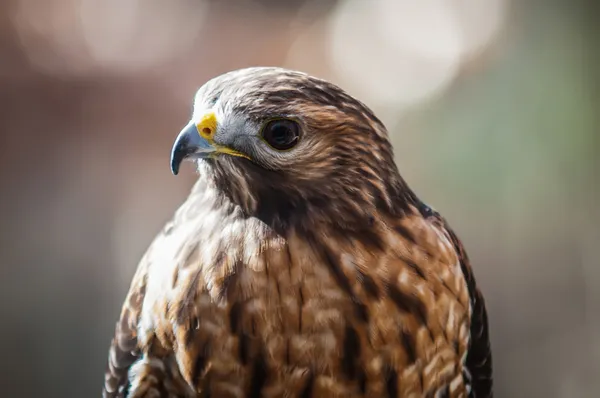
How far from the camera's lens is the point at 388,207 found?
825 millimetres

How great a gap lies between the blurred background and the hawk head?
115 centimetres

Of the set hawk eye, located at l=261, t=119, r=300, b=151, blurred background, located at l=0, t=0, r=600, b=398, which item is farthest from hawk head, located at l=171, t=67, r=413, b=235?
blurred background, located at l=0, t=0, r=600, b=398

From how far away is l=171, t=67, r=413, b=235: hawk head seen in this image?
74 cm

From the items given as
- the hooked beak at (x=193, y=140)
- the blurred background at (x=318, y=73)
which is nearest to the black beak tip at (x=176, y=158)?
the hooked beak at (x=193, y=140)

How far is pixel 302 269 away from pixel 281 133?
16 centimetres

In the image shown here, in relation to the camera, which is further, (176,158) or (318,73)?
(318,73)

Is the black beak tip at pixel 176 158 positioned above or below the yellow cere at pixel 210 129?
below

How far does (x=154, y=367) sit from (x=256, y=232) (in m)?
0.23

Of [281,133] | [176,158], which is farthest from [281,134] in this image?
[176,158]

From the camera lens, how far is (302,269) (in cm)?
80

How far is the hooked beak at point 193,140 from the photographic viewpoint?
0.75 meters

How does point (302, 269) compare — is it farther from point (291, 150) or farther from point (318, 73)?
point (318, 73)

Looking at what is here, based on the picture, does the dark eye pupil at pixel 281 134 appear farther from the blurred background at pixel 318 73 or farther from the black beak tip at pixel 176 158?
the blurred background at pixel 318 73

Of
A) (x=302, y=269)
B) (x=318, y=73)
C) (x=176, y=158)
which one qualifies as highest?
(x=318, y=73)
